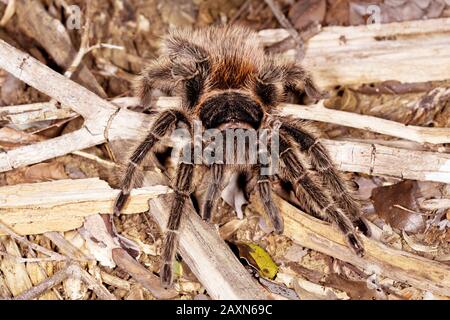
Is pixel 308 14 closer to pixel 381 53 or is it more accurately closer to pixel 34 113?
pixel 381 53

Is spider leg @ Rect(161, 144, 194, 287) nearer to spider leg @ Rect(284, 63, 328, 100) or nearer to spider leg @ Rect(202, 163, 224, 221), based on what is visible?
spider leg @ Rect(202, 163, 224, 221)

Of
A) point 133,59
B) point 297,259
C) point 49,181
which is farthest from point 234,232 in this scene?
point 133,59

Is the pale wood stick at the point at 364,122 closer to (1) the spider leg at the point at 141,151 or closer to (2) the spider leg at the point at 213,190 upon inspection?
(1) the spider leg at the point at 141,151

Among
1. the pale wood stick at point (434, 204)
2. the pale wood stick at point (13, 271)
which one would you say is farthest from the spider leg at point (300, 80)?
the pale wood stick at point (13, 271)

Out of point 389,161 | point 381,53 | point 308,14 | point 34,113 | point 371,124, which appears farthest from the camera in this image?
point 308,14

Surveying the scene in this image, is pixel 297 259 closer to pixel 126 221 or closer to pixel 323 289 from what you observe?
pixel 323 289

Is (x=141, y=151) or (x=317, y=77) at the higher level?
(x=317, y=77)

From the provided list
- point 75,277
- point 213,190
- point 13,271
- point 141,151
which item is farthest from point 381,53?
point 13,271
